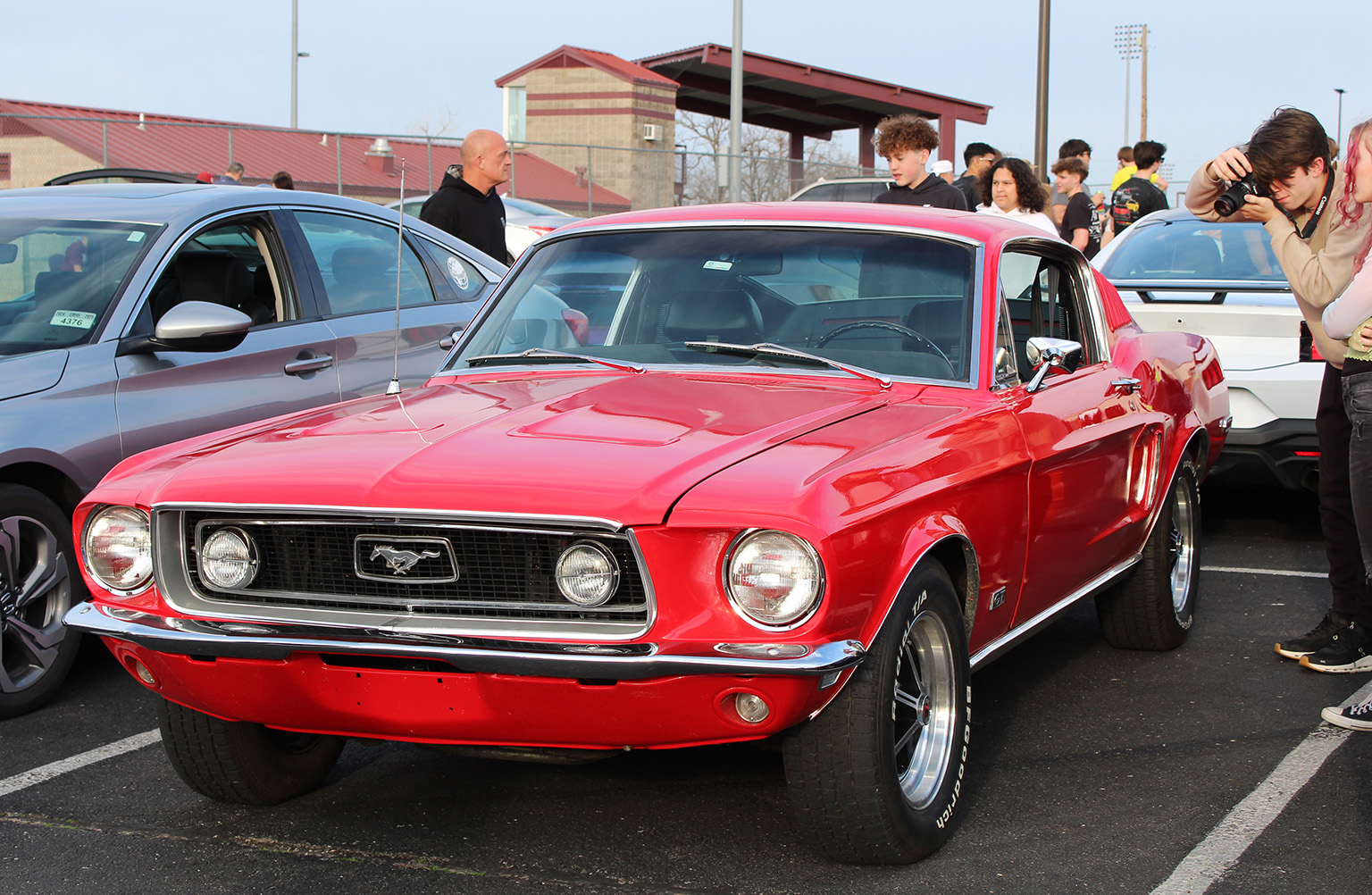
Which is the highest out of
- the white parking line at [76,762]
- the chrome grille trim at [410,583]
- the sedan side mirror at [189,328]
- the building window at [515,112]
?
the building window at [515,112]

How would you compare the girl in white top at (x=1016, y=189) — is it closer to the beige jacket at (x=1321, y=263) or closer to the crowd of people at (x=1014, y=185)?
the crowd of people at (x=1014, y=185)

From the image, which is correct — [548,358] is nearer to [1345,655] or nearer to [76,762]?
[76,762]

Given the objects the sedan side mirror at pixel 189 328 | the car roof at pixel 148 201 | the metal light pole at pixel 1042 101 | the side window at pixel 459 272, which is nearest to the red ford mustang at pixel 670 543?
the sedan side mirror at pixel 189 328

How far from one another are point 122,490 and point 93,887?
3.02 feet

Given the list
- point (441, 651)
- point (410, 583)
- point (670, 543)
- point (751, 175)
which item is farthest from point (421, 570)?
point (751, 175)

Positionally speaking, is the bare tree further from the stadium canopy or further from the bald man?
the bald man

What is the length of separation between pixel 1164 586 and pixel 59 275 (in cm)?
419

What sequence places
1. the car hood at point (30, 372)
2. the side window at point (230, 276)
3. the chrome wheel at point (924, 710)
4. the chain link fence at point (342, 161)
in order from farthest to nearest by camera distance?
1. the chain link fence at point (342, 161)
2. the side window at point (230, 276)
3. the car hood at point (30, 372)
4. the chrome wheel at point (924, 710)

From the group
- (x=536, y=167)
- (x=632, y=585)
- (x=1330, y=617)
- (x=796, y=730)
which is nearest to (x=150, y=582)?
(x=632, y=585)

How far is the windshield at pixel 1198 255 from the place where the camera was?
823 cm

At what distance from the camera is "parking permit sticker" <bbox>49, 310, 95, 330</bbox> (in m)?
5.28

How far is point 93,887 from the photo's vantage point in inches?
136

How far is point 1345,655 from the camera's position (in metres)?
5.29

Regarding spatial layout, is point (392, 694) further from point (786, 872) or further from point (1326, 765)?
point (1326, 765)
